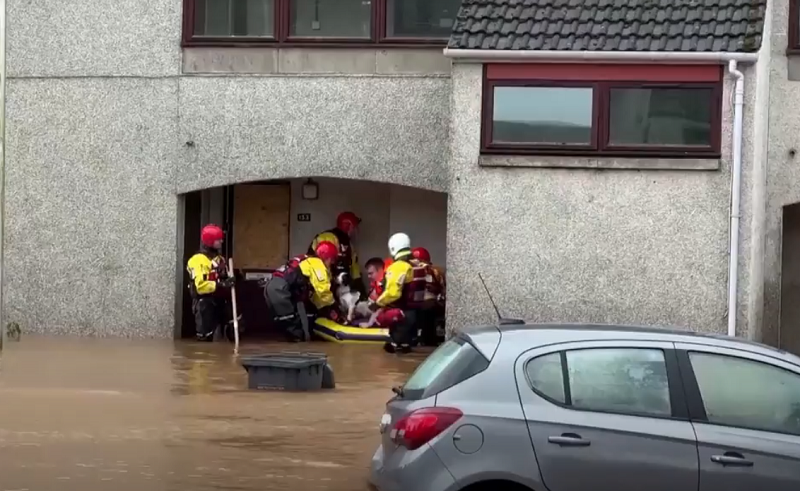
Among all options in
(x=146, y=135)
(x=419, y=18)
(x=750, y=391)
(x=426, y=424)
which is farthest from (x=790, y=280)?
(x=426, y=424)

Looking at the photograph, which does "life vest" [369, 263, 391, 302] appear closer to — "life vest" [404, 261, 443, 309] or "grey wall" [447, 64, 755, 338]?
"life vest" [404, 261, 443, 309]

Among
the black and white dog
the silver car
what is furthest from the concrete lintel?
the silver car

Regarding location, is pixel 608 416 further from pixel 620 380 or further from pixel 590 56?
pixel 590 56

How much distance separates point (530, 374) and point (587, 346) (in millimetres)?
336

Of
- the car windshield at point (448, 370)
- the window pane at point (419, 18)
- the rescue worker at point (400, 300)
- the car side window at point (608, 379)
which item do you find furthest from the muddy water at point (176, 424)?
the window pane at point (419, 18)

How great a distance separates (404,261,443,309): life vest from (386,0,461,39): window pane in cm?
297

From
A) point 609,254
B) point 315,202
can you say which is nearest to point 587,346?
point 609,254

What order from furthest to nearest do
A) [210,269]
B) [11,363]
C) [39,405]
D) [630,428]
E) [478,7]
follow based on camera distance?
[210,269]
[478,7]
[11,363]
[39,405]
[630,428]

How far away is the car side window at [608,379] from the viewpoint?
274 inches

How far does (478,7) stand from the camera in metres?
15.6

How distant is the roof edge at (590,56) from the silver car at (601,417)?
8252mm

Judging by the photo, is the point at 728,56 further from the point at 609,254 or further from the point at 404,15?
the point at 404,15

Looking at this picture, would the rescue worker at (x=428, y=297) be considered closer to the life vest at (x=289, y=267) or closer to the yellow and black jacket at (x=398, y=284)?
the yellow and black jacket at (x=398, y=284)

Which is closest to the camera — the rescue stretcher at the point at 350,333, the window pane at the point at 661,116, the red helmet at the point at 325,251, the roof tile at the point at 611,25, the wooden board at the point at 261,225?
the roof tile at the point at 611,25
